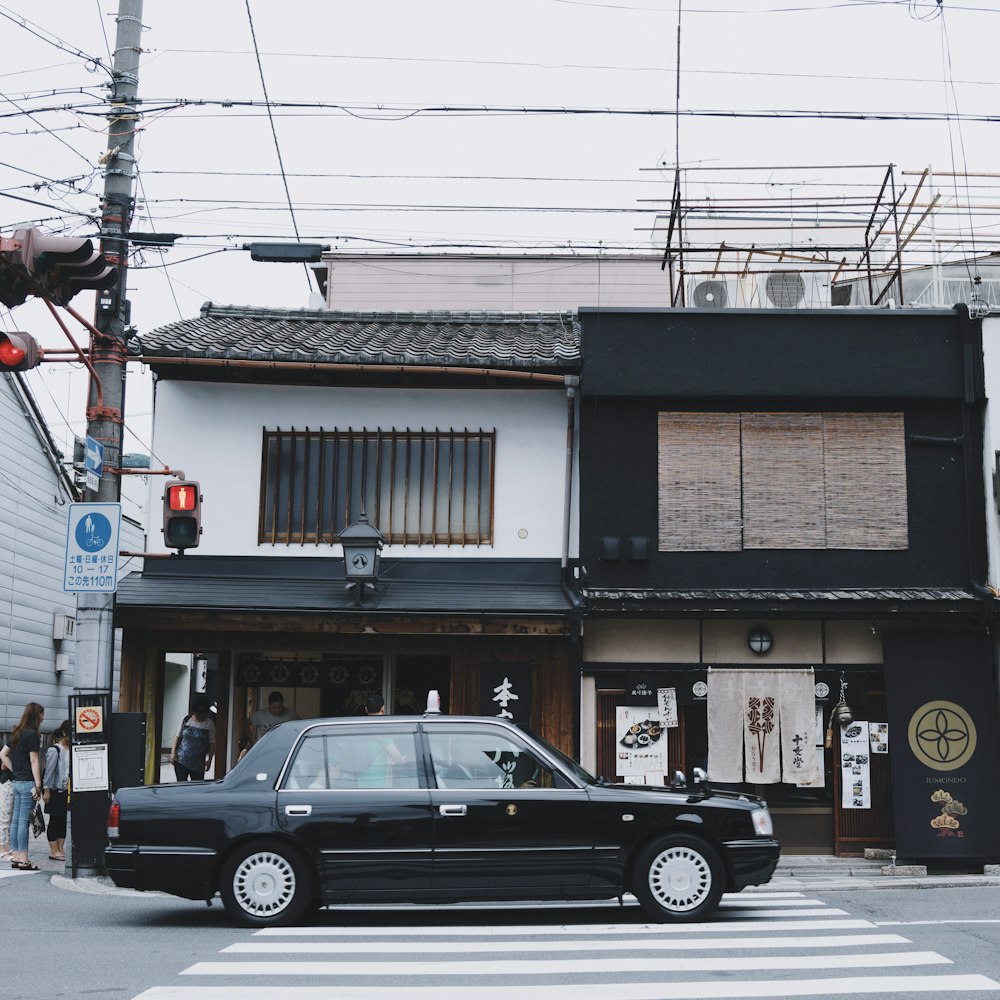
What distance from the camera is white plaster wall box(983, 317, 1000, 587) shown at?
1628 cm

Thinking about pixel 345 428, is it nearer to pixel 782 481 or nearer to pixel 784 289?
pixel 782 481

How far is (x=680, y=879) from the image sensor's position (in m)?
10.2

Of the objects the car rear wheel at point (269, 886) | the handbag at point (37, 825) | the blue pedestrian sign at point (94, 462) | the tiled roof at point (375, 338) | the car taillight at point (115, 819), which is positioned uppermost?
the tiled roof at point (375, 338)

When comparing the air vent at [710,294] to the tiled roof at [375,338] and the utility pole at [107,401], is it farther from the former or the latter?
the utility pole at [107,401]

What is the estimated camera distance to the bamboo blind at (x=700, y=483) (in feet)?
54.2

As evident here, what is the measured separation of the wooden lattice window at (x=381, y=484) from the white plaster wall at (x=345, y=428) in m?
0.13

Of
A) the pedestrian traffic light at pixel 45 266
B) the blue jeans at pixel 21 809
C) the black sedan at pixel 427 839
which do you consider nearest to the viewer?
the black sedan at pixel 427 839

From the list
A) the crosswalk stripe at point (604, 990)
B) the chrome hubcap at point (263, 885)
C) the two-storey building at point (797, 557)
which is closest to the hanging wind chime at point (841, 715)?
the two-storey building at point (797, 557)

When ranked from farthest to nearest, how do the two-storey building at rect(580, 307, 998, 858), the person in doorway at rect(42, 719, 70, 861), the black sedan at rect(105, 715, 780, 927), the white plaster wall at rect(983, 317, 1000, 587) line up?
the white plaster wall at rect(983, 317, 1000, 587)
the two-storey building at rect(580, 307, 998, 858)
the person in doorway at rect(42, 719, 70, 861)
the black sedan at rect(105, 715, 780, 927)

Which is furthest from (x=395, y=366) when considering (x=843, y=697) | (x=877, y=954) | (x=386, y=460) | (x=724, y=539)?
(x=877, y=954)

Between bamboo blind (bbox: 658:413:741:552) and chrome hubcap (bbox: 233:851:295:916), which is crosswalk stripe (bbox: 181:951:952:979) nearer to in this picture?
chrome hubcap (bbox: 233:851:295:916)

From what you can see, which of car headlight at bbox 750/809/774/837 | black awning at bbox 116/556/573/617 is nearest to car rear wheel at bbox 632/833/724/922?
car headlight at bbox 750/809/774/837

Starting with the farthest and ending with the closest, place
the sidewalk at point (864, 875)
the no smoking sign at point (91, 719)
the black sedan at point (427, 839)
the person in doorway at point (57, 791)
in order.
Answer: the person in doorway at point (57, 791), the sidewalk at point (864, 875), the no smoking sign at point (91, 719), the black sedan at point (427, 839)

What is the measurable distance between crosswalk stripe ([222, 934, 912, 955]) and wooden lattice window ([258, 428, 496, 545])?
8.09 metres
